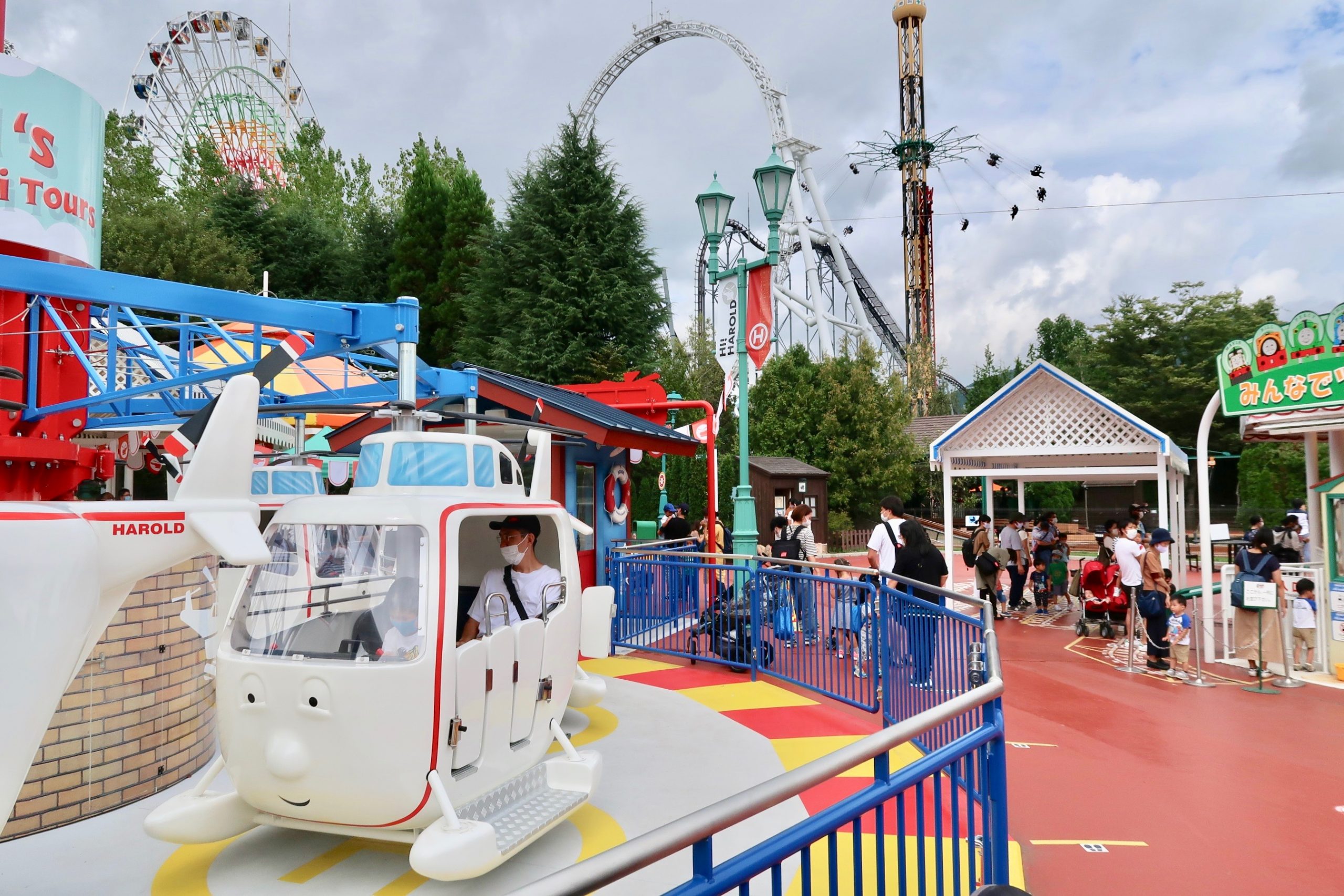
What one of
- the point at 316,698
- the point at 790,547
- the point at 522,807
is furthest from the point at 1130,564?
the point at 316,698

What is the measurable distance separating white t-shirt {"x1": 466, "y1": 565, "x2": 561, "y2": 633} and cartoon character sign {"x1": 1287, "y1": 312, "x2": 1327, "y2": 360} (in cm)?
914

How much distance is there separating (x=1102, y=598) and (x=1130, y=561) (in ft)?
7.17

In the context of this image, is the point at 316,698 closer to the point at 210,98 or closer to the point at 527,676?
the point at 527,676

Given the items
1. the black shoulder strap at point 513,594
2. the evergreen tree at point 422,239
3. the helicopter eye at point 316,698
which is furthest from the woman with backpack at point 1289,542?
the evergreen tree at point 422,239

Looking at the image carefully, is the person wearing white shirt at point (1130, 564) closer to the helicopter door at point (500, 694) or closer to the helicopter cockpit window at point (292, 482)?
the helicopter door at point (500, 694)

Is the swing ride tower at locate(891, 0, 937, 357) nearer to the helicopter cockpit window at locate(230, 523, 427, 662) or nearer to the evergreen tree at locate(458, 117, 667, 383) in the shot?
the evergreen tree at locate(458, 117, 667, 383)

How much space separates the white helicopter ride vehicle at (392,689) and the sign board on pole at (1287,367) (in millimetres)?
9313

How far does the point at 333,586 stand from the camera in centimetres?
468

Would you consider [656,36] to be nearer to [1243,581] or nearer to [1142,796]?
→ [1243,581]

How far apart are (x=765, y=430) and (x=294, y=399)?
25850mm

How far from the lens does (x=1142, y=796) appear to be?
19.3 ft

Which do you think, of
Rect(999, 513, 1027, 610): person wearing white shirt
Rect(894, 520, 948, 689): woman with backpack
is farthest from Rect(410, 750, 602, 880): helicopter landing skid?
Rect(999, 513, 1027, 610): person wearing white shirt

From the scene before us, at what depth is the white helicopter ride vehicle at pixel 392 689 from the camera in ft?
13.0

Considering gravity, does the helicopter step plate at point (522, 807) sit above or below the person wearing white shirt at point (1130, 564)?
below
